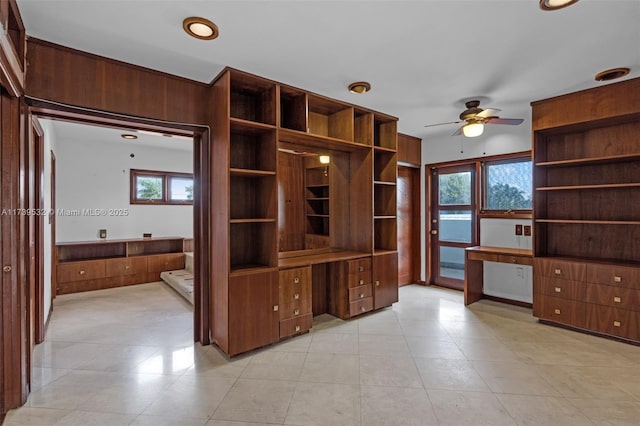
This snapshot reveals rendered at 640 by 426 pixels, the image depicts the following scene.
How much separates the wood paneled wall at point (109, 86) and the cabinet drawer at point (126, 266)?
12.3ft

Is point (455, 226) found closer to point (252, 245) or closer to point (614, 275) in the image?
point (614, 275)

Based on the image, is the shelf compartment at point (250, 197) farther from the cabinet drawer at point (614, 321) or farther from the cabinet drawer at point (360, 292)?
the cabinet drawer at point (614, 321)

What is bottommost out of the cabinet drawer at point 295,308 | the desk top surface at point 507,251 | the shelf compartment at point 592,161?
the cabinet drawer at point 295,308

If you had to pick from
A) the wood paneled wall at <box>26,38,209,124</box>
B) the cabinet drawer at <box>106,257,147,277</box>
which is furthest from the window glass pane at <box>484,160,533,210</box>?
the cabinet drawer at <box>106,257,147,277</box>

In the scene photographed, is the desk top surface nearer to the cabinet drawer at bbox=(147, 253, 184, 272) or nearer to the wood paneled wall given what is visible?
the wood paneled wall

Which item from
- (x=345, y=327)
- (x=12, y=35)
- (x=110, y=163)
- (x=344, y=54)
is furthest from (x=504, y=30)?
(x=110, y=163)

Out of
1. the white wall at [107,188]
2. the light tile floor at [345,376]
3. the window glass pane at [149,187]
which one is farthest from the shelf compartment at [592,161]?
the window glass pane at [149,187]

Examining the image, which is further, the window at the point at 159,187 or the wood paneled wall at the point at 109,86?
Answer: the window at the point at 159,187

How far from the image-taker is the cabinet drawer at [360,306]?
12.2ft

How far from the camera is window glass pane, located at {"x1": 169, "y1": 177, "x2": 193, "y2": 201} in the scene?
6.55 metres

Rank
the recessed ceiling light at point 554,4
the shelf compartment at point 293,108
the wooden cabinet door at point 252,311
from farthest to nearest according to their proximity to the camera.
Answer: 1. the shelf compartment at point 293,108
2. the wooden cabinet door at point 252,311
3. the recessed ceiling light at point 554,4

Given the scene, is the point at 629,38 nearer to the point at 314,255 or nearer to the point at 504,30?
the point at 504,30

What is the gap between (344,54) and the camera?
8.20ft

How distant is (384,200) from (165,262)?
4.38m
